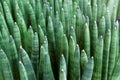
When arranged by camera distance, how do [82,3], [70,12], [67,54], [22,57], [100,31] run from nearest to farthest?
[22,57] → [67,54] → [100,31] → [70,12] → [82,3]

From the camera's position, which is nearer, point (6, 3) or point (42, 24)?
point (42, 24)

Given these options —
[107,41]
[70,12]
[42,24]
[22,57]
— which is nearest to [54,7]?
[70,12]

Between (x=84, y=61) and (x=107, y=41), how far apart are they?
0.45 feet

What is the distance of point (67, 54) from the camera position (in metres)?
0.99

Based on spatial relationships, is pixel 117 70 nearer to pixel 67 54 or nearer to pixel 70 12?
pixel 67 54

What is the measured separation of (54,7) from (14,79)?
1.69 feet

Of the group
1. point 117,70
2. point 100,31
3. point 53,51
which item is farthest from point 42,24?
point 117,70

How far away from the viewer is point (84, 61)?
0.95 m

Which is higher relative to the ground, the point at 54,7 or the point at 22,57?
the point at 54,7

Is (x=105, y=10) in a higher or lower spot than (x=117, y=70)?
higher

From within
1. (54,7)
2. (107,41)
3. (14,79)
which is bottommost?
(14,79)

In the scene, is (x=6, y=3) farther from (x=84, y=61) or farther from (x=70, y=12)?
(x=84, y=61)

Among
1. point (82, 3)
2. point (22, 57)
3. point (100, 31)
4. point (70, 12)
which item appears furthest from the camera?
point (82, 3)

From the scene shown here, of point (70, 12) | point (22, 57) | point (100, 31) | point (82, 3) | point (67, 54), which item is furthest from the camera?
point (82, 3)
